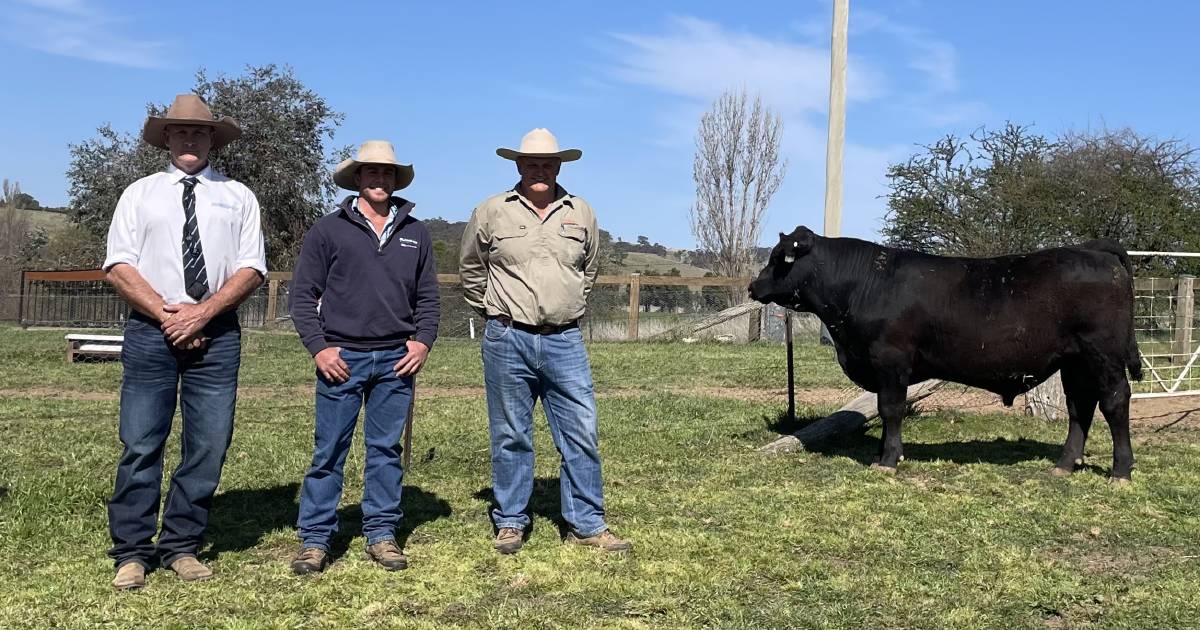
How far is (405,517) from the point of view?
5.70 meters

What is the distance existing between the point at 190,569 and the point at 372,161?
75.4 inches

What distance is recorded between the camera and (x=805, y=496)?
20.5ft

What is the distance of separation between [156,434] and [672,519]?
Answer: 263 cm

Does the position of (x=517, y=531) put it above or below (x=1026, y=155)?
below

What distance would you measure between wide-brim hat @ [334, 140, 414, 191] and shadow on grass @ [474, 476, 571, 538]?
169 cm

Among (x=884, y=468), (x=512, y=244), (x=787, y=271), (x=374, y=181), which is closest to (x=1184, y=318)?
(x=787, y=271)

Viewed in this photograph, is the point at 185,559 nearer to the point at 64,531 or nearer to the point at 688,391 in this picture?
the point at 64,531

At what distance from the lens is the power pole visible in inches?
541

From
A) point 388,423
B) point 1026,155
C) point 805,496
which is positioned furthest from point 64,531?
point 1026,155

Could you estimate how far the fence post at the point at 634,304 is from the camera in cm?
2280

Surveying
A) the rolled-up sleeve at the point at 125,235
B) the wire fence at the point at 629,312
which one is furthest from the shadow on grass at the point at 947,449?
the wire fence at the point at 629,312

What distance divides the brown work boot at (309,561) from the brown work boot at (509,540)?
813 mm

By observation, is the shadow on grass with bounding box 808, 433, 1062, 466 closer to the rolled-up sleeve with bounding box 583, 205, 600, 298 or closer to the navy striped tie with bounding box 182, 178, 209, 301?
the rolled-up sleeve with bounding box 583, 205, 600, 298

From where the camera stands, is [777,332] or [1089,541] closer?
[1089,541]
